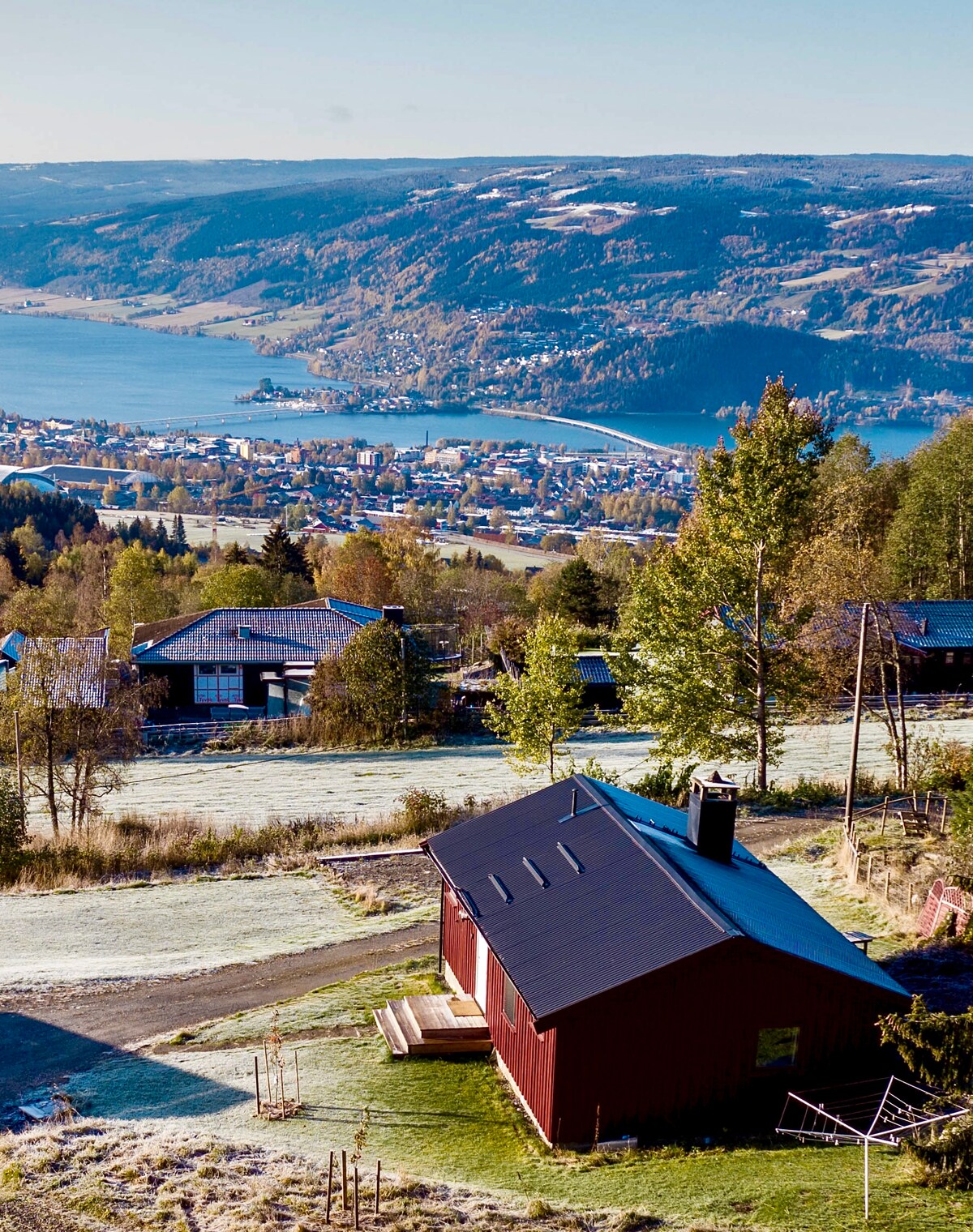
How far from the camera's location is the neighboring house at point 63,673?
3366cm

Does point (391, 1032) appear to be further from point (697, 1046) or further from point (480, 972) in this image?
point (697, 1046)

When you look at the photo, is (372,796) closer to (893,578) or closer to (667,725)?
(667,725)

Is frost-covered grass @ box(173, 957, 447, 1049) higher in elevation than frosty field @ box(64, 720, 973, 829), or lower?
higher

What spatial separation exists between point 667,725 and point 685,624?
270 centimetres

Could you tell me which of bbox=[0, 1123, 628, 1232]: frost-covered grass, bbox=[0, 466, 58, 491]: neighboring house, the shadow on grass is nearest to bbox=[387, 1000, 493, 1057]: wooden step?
the shadow on grass

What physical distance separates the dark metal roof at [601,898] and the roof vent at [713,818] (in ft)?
0.71

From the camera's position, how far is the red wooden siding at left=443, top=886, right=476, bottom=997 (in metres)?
18.9

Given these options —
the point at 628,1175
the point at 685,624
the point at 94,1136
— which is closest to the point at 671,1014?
the point at 628,1175

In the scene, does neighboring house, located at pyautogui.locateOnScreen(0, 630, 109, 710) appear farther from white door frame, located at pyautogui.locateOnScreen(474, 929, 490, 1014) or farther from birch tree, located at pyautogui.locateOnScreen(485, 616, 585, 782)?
white door frame, located at pyautogui.locateOnScreen(474, 929, 490, 1014)

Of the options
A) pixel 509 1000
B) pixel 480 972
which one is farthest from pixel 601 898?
pixel 480 972

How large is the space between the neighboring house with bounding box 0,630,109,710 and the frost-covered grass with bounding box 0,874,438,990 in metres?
8.39

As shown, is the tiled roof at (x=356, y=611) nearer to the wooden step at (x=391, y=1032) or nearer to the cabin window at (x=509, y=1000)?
the wooden step at (x=391, y=1032)

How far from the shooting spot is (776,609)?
3556 centimetres

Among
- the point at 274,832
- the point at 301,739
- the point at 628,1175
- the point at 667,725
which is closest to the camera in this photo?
the point at 628,1175
